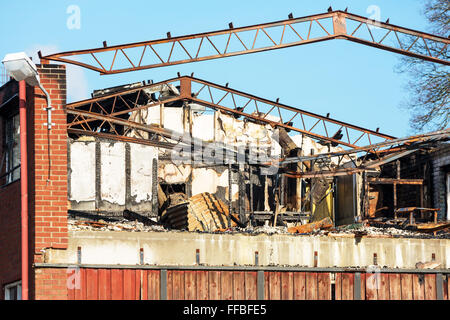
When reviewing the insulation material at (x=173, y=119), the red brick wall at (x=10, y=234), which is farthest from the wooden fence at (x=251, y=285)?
the insulation material at (x=173, y=119)

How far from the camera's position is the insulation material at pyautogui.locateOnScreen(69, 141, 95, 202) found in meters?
30.4

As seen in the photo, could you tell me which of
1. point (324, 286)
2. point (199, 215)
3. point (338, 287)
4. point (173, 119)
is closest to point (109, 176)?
point (199, 215)

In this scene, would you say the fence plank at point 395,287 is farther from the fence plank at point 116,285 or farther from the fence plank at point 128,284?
the fence plank at point 116,285

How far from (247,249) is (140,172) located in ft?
42.0

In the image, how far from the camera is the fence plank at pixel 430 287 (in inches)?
743

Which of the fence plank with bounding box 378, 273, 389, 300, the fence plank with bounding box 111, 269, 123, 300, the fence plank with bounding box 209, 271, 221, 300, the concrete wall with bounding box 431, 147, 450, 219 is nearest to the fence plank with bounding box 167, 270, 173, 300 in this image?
the fence plank with bounding box 209, 271, 221, 300

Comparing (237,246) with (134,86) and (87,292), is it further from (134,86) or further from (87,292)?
(134,86)

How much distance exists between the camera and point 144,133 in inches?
1379

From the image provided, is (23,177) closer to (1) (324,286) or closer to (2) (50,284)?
(2) (50,284)

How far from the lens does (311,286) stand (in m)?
18.5

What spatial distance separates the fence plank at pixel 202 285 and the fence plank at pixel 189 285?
0.09m

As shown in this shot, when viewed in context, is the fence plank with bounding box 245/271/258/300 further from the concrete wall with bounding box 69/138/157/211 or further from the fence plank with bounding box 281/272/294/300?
the concrete wall with bounding box 69/138/157/211

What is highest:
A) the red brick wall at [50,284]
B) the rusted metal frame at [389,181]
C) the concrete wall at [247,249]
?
the rusted metal frame at [389,181]

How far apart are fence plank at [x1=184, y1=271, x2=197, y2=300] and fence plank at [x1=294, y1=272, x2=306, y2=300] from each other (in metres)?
2.32
